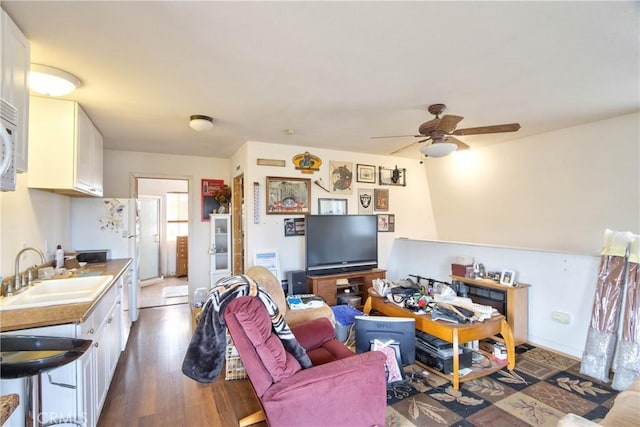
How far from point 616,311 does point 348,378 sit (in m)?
2.69

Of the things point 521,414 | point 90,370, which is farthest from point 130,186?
point 521,414

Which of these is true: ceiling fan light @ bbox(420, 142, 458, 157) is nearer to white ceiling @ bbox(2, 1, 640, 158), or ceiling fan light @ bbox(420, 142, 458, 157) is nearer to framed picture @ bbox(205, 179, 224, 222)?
white ceiling @ bbox(2, 1, 640, 158)

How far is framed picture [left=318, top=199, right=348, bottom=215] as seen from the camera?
460 centimetres

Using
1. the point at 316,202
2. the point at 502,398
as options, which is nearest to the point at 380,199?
the point at 316,202

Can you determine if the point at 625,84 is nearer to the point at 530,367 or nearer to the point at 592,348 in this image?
the point at 592,348

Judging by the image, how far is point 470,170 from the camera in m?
4.58

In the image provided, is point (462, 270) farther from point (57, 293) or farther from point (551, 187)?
point (57, 293)

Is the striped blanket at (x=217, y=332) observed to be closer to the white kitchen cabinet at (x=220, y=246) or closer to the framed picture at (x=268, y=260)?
the framed picture at (x=268, y=260)

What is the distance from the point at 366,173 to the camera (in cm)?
497

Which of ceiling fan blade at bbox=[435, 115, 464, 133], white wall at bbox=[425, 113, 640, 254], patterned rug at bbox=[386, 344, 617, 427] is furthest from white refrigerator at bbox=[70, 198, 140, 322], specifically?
white wall at bbox=[425, 113, 640, 254]

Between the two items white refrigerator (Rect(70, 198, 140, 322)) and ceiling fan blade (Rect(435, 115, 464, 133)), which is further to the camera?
white refrigerator (Rect(70, 198, 140, 322))

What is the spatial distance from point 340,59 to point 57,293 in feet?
8.98

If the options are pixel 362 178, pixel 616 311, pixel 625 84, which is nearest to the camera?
pixel 625 84

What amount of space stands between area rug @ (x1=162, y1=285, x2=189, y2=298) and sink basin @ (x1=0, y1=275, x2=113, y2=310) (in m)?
3.17
